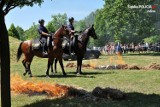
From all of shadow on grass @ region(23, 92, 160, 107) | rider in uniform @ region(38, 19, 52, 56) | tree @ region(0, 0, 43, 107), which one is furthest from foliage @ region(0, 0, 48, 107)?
rider in uniform @ region(38, 19, 52, 56)

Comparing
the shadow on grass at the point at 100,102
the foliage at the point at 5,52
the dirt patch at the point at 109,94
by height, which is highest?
the foliage at the point at 5,52

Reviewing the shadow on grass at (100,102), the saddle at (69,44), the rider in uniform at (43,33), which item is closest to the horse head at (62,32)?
the rider in uniform at (43,33)

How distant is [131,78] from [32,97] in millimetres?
6731

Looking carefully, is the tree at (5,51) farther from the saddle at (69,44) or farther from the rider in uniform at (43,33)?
the saddle at (69,44)

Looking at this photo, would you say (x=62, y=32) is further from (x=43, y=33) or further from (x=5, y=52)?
(x=5, y=52)

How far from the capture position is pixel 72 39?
22.7 meters

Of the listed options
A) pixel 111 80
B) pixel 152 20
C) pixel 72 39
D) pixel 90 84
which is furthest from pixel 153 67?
pixel 152 20

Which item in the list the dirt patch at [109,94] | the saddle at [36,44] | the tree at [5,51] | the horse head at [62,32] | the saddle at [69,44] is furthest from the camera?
the saddle at [69,44]

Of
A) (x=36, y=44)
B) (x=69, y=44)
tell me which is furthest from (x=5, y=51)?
(x=69, y=44)

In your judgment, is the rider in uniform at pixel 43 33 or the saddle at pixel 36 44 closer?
the rider in uniform at pixel 43 33

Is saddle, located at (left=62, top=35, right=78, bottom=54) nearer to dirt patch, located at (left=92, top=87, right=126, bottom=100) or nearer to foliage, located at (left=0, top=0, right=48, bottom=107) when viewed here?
dirt patch, located at (left=92, top=87, right=126, bottom=100)

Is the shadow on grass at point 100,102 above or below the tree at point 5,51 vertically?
below

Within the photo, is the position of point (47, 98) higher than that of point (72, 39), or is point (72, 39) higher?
point (72, 39)

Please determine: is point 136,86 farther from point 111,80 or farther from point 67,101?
point 67,101
